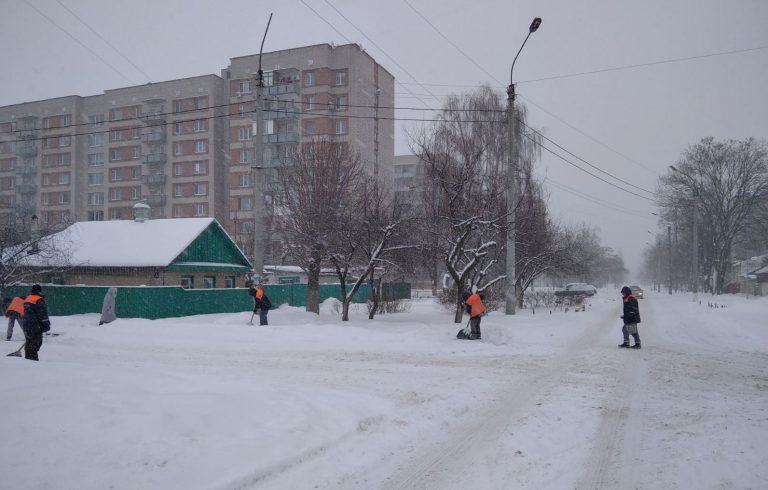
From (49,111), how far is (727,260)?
3066 inches

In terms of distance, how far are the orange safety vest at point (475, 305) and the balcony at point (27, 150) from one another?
68.4 m

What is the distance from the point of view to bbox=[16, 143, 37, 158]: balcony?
64.8 meters

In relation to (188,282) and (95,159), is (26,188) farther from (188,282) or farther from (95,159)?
(188,282)

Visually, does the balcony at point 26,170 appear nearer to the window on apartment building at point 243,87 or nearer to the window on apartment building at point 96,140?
the window on apartment building at point 96,140

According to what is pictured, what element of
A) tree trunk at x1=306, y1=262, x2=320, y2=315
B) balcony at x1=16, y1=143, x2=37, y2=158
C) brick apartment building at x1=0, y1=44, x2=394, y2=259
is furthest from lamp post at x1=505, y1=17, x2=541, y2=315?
balcony at x1=16, y1=143, x2=37, y2=158

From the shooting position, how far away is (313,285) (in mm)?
23109

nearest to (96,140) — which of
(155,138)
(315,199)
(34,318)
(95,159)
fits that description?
(95,159)

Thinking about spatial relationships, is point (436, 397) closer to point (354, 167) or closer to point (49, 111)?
point (354, 167)

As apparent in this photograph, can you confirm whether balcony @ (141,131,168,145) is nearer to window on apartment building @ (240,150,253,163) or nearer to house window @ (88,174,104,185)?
house window @ (88,174,104,185)

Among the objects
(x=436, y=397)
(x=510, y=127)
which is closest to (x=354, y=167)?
(x=510, y=127)

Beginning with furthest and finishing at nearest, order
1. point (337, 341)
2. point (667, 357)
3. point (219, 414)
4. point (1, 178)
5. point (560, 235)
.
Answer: point (1, 178)
point (560, 235)
point (337, 341)
point (667, 357)
point (219, 414)

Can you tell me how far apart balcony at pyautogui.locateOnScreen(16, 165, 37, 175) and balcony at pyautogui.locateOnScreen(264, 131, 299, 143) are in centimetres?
3420

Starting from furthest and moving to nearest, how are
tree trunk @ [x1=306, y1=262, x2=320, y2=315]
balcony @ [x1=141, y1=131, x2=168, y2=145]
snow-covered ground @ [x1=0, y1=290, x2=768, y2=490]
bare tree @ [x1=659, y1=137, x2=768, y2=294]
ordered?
balcony @ [x1=141, y1=131, x2=168, y2=145]
bare tree @ [x1=659, y1=137, x2=768, y2=294]
tree trunk @ [x1=306, y1=262, x2=320, y2=315]
snow-covered ground @ [x1=0, y1=290, x2=768, y2=490]

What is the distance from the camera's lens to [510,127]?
21.3 m
